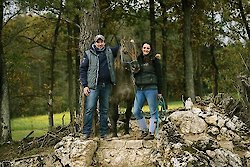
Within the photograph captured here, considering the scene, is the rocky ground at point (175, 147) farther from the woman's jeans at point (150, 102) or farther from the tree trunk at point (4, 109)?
the tree trunk at point (4, 109)

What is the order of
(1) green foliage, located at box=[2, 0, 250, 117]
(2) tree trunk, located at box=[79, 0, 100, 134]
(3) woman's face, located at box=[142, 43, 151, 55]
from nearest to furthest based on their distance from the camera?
(3) woman's face, located at box=[142, 43, 151, 55]
(2) tree trunk, located at box=[79, 0, 100, 134]
(1) green foliage, located at box=[2, 0, 250, 117]

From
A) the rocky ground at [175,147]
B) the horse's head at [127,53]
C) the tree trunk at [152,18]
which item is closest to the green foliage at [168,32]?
the tree trunk at [152,18]

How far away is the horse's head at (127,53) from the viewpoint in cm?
891

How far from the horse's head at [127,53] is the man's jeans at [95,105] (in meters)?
0.58

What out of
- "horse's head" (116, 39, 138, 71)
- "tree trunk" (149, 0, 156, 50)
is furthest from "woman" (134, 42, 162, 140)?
"tree trunk" (149, 0, 156, 50)

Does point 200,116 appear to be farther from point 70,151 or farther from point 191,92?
point 191,92

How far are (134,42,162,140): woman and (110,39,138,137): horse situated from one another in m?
0.20

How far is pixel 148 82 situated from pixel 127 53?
28.4 inches

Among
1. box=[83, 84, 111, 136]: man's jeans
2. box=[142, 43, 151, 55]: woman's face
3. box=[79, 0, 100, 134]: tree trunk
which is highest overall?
box=[79, 0, 100, 134]: tree trunk

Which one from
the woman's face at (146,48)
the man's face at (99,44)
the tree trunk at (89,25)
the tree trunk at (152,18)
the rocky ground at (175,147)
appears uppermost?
the tree trunk at (152,18)

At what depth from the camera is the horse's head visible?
8.91m

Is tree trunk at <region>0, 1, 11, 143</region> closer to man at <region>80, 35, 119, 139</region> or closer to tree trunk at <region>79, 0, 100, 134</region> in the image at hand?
tree trunk at <region>79, 0, 100, 134</region>

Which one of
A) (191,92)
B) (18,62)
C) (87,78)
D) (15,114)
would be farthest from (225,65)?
(87,78)

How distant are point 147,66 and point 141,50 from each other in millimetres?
379
